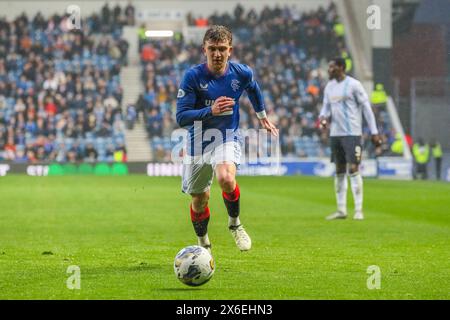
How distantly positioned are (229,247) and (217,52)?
8.38 ft

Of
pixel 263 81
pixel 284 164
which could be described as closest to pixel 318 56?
pixel 263 81

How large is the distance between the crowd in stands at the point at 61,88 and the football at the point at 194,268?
26.7 m

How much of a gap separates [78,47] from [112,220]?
27.2 metres

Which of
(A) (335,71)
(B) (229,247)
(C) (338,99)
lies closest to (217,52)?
(B) (229,247)

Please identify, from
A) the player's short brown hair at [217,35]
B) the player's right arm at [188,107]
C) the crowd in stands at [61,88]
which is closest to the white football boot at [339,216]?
the player's right arm at [188,107]

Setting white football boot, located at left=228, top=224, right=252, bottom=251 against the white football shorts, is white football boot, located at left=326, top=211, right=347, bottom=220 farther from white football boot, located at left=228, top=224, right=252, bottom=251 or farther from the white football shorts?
the white football shorts

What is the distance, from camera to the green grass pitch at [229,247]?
24.3 feet

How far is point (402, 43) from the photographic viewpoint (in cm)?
4122

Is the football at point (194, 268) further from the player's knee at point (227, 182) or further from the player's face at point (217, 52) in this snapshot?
the player's face at point (217, 52)

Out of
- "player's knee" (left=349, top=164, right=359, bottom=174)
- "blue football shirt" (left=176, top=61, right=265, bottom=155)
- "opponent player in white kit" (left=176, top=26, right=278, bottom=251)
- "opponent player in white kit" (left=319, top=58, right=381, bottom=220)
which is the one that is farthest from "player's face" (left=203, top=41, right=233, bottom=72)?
"player's knee" (left=349, top=164, right=359, bottom=174)

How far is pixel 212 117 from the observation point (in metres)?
9.23

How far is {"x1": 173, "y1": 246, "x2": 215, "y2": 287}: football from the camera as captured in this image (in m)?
7.44

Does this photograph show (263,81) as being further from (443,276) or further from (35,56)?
(443,276)

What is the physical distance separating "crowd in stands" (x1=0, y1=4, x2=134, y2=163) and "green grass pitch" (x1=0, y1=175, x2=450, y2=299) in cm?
1368
